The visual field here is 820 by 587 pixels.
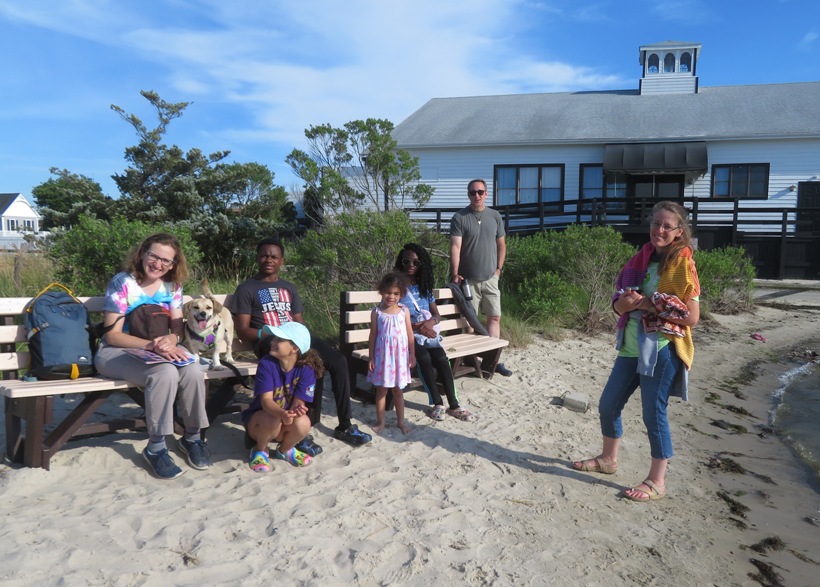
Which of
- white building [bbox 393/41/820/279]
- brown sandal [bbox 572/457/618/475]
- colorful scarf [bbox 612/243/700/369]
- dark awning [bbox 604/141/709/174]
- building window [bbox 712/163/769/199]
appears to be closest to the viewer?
colorful scarf [bbox 612/243/700/369]

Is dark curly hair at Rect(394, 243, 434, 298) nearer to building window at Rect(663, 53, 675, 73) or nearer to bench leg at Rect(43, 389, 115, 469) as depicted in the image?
bench leg at Rect(43, 389, 115, 469)

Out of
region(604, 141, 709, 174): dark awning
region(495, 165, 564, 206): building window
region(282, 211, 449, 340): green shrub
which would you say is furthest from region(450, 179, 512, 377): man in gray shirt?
region(495, 165, 564, 206): building window

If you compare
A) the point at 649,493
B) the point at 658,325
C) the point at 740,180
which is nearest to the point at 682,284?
the point at 658,325

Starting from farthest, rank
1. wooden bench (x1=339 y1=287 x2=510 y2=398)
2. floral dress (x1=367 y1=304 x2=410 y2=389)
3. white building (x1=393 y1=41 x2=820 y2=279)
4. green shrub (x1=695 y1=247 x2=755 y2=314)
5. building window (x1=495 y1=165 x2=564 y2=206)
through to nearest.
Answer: building window (x1=495 y1=165 x2=564 y2=206), white building (x1=393 y1=41 x2=820 y2=279), green shrub (x1=695 y1=247 x2=755 y2=314), wooden bench (x1=339 y1=287 x2=510 y2=398), floral dress (x1=367 y1=304 x2=410 y2=389)

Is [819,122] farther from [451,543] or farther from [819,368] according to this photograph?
[451,543]

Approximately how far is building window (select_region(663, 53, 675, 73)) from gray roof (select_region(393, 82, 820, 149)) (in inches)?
42.3

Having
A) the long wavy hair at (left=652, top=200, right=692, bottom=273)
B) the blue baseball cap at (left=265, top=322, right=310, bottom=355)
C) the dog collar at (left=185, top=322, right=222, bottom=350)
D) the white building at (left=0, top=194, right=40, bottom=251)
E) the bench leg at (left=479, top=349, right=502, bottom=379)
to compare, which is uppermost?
the white building at (left=0, top=194, right=40, bottom=251)

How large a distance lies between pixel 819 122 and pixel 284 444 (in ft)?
68.2

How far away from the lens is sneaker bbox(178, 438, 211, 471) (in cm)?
395

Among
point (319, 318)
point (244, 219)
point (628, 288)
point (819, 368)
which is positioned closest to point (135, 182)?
point (244, 219)

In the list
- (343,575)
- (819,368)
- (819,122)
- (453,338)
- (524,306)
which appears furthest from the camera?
(819,122)

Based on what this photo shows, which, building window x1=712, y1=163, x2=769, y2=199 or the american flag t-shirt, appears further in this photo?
building window x1=712, y1=163, x2=769, y2=199

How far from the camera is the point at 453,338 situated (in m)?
6.15

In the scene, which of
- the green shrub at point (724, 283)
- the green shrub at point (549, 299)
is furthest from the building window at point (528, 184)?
the green shrub at point (549, 299)
